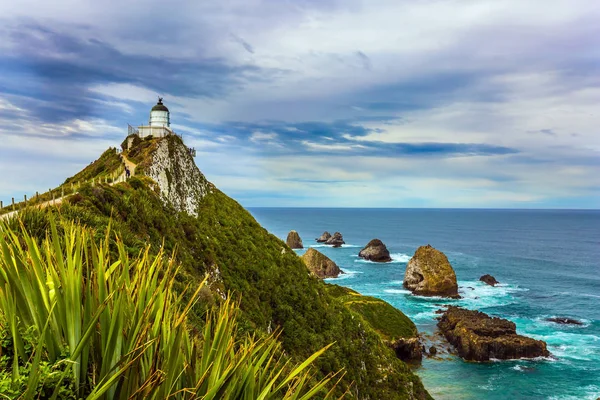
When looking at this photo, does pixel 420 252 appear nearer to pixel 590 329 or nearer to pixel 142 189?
pixel 590 329

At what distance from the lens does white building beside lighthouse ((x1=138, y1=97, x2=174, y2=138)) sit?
47.4m

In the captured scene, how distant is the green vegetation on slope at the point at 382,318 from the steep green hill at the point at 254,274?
54.6ft

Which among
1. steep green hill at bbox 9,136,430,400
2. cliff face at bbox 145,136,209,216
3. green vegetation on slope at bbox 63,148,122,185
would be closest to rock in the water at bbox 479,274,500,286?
steep green hill at bbox 9,136,430,400

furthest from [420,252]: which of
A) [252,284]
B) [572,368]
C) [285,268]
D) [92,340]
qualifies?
[92,340]

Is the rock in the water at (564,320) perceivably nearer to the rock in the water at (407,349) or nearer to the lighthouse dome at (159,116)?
the rock in the water at (407,349)

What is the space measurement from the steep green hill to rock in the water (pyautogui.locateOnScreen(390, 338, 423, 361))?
14.9 m

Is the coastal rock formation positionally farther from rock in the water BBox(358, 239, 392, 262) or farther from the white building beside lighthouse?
rock in the water BBox(358, 239, 392, 262)

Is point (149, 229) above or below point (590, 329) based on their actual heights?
above

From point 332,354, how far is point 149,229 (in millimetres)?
13312

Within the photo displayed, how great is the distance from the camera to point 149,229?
21906mm

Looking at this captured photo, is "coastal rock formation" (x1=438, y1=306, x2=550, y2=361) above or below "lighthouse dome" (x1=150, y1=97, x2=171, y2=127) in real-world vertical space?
below

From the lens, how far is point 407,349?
153 feet

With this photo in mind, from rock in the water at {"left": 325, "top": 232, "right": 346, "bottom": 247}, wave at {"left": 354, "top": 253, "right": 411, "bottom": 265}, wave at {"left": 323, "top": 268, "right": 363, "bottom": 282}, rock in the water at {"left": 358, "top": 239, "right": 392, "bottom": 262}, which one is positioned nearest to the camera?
wave at {"left": 323, "top": 268, "right": 363, "bottom": 282}

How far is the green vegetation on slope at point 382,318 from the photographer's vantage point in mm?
48900
